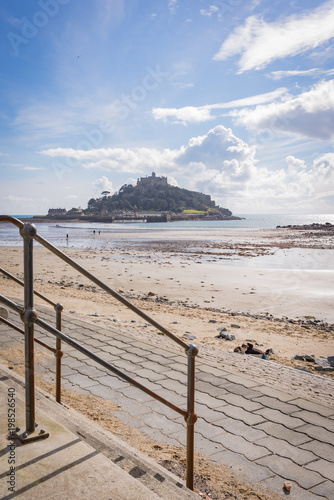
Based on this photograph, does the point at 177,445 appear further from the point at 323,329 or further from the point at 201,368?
the point at 323,329

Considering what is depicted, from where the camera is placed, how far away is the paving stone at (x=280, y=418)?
3.71m

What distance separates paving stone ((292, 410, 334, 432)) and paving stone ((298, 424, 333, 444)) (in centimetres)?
7

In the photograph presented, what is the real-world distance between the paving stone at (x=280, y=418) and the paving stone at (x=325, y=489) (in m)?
0.78

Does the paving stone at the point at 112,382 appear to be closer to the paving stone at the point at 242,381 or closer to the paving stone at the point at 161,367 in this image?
the paving stone at the point at 161,367

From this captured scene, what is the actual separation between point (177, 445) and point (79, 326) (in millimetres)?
4110

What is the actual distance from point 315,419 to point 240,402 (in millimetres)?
754

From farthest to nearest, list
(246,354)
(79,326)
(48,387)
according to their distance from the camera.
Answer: (79,326)
(246,354)
(48,387)

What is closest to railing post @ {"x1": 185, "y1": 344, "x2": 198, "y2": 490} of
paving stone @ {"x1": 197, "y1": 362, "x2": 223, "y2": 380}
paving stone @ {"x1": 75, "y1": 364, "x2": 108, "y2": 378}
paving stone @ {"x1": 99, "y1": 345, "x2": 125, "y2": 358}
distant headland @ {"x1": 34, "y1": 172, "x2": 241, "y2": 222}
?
paving stone @ {"x1": 197, "y1": 362, "x2": 223, "y2": 380}

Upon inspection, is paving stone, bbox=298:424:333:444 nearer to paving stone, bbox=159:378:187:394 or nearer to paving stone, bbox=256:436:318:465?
paving stone, bbox=256:436:318:465

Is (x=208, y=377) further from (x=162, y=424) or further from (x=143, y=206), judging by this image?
(x=143, y=206)

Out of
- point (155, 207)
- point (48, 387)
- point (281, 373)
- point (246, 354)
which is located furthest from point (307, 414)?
point (155, 207)

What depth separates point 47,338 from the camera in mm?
6203

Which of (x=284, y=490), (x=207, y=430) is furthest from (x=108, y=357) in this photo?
(x=284, y=490)

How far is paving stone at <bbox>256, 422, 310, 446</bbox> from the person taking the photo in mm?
3447
